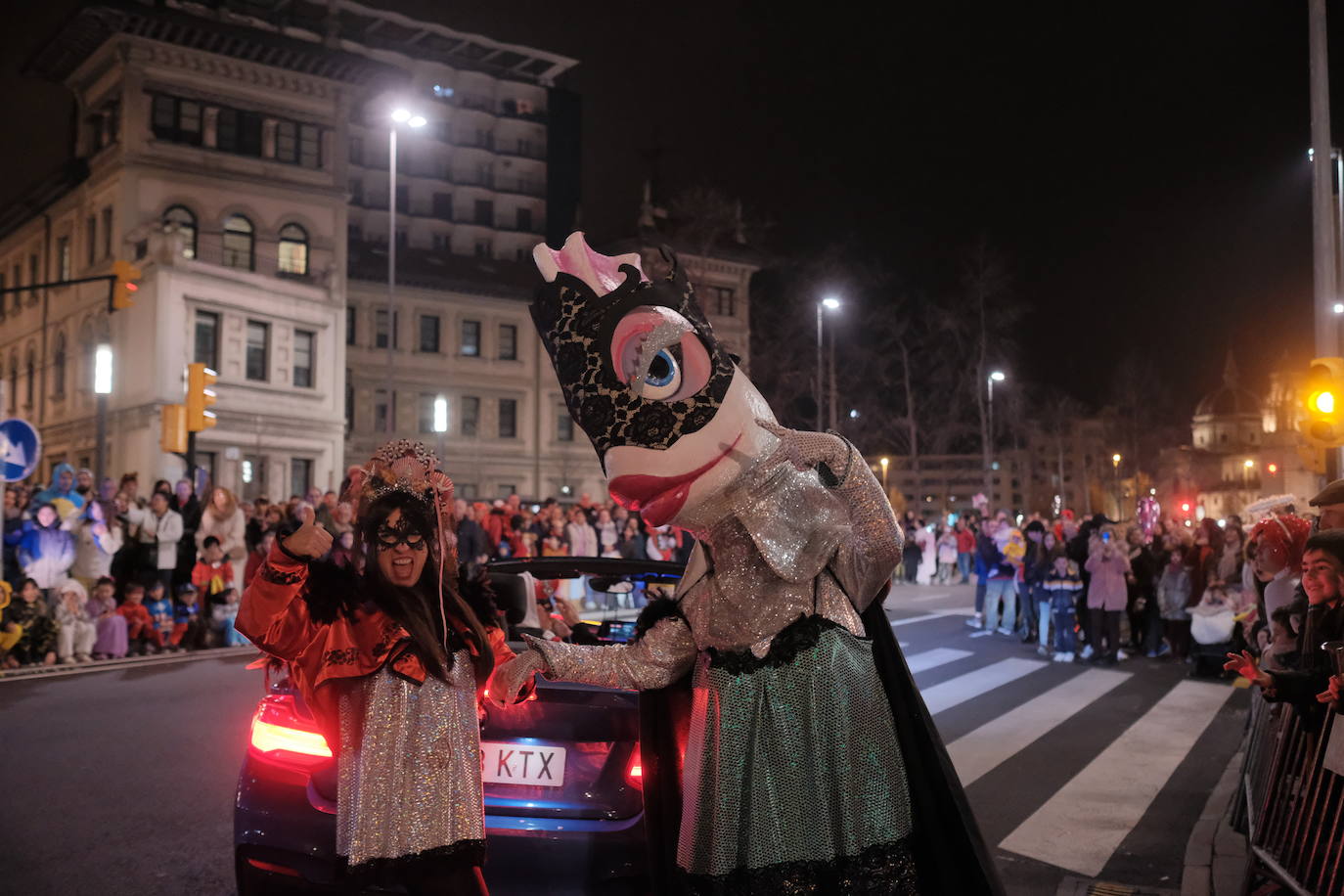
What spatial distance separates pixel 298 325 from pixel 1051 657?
2897 centimetres

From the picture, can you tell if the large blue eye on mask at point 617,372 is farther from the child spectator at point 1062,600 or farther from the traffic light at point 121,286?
the traffic light at point 121,286

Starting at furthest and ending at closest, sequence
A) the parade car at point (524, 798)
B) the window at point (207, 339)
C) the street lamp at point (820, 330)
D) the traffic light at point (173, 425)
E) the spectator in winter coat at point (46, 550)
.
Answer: the street lamp at point (820, 330) < the window at point (207, 339) < the traffic light at point (173, 425) < the spectator in winter coat at point (46, 550) < the parade car at point (524, 798)

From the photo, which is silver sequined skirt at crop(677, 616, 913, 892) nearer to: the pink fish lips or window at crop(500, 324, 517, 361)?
the pink fish lips

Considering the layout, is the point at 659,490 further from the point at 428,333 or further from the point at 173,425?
the point at 428,333

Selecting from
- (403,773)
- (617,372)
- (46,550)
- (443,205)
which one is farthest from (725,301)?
(403,773)

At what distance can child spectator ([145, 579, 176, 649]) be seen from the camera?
13930 millimetres

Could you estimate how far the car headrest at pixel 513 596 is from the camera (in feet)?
18.9

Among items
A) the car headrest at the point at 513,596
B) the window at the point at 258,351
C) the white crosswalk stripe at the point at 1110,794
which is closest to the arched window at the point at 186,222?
the window at the point at 258,351

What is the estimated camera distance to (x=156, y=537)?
14.8 m

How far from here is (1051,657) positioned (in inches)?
592

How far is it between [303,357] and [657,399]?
36.4m

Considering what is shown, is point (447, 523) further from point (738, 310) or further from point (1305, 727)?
point (738, 310)

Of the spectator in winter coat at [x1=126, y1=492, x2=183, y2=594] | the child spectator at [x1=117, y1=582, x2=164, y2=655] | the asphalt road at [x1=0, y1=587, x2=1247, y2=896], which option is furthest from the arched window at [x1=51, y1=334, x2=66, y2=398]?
the asphalt road at [x1=0, y1=587, x2=1247, y2=896]

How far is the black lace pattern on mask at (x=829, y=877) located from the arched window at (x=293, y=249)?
121 ft
